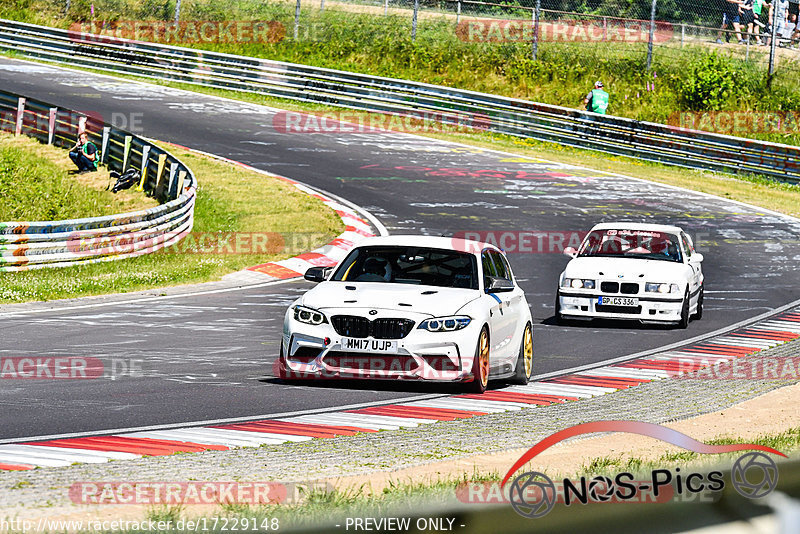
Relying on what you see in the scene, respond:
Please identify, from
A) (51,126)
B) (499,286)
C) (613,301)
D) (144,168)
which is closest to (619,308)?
(613,301)

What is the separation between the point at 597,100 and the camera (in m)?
34.9

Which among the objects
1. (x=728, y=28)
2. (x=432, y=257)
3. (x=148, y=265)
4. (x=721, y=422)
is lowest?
(x=148, y=265)

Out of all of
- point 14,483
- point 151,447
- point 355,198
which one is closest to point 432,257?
point 151,447

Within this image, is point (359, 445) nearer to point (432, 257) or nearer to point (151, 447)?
point (151, 447)

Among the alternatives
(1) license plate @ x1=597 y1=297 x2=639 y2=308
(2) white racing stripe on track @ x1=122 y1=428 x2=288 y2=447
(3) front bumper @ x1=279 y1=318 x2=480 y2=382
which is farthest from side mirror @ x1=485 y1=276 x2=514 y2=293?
(1) license plate @ x1=597 y1=297 x2=639 y2=308

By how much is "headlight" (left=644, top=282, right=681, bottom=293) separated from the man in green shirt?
19804mm

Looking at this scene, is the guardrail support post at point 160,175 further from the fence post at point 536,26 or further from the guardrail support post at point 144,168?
the fence post at point 536,26

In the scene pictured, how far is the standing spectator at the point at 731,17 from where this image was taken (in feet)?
118

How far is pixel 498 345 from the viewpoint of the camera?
1122 cm

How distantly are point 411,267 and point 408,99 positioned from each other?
86.3 feet

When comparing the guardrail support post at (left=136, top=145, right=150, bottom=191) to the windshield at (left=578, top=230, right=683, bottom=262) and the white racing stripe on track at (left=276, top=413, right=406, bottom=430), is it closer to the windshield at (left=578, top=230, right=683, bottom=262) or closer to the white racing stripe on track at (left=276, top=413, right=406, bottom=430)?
the windshield at (left=578, top=230, right=683, bottom=262)

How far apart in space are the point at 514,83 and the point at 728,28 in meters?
7.24

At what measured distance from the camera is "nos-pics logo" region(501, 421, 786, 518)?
3830 millimetres

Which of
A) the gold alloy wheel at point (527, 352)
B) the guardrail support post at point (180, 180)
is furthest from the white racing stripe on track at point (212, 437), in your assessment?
the guardrail support post at point (180, 180)
